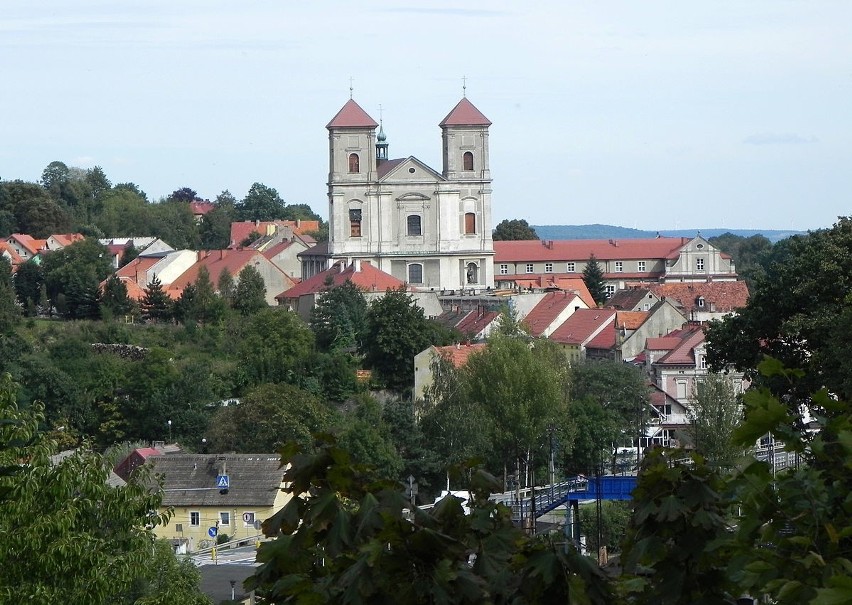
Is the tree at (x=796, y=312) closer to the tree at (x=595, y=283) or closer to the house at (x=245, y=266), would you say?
the house at (x=245, y=266)

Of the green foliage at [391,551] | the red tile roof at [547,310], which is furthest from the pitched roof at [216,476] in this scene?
the green foliage at [391,551]

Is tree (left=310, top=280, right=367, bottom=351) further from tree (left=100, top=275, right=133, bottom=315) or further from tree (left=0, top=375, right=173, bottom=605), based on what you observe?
tree (left=0, top=375, right=173, bottom=605)

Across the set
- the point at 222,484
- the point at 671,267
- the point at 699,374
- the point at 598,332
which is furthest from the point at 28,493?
the point at 671,267

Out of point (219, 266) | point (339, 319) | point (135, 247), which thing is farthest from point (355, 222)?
point (135, 247)

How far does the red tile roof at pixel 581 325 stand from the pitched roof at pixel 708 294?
769cm

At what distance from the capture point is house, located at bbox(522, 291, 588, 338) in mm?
69812

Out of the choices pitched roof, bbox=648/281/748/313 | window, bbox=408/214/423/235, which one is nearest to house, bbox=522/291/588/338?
pitched roof, bbox=648/281/748/313

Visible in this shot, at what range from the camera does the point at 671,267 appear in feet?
324

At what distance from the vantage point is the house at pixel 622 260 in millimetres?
96875

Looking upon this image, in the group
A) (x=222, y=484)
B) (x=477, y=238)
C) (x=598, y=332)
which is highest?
(x=477, y=238)

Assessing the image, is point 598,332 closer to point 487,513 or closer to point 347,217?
point 347,217

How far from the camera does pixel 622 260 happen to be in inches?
3937

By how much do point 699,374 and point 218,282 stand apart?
27.7 meters

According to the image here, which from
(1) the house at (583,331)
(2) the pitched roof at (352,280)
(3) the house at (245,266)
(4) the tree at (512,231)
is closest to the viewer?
(1) the house at (583,331)
